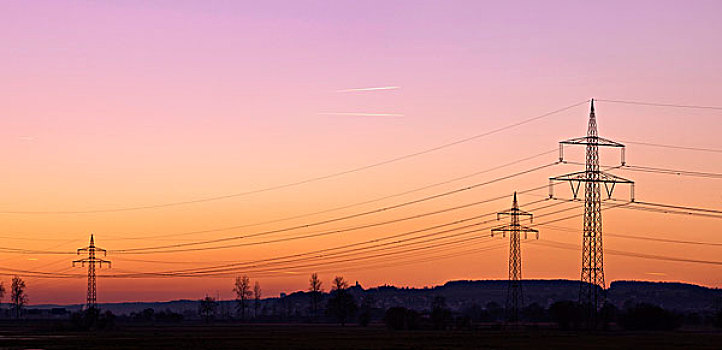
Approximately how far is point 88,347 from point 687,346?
73065mm

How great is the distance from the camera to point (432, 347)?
11656 centimetres

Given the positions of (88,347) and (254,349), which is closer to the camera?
(254,349)

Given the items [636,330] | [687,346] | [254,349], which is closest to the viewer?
[254,349]

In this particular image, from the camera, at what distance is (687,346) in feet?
401

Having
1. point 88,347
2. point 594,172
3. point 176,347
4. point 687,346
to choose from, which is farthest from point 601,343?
point 88,347

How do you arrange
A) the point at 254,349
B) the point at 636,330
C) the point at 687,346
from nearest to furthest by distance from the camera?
1. the point at 254,349
2. the point at 687,346
3. the point at 636,330

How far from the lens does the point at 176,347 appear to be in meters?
122

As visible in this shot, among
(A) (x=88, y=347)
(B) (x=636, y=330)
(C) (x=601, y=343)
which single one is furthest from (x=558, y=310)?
(A) (x=88, y=347)

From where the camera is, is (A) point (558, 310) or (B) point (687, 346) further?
(A) point (558, 310)

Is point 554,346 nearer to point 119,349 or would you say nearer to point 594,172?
point 594,172

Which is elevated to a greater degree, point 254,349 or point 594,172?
point 594,172

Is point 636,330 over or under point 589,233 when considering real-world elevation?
under

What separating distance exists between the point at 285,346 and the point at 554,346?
1265 inches

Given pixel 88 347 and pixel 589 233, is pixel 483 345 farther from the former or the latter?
pixel 88 347
